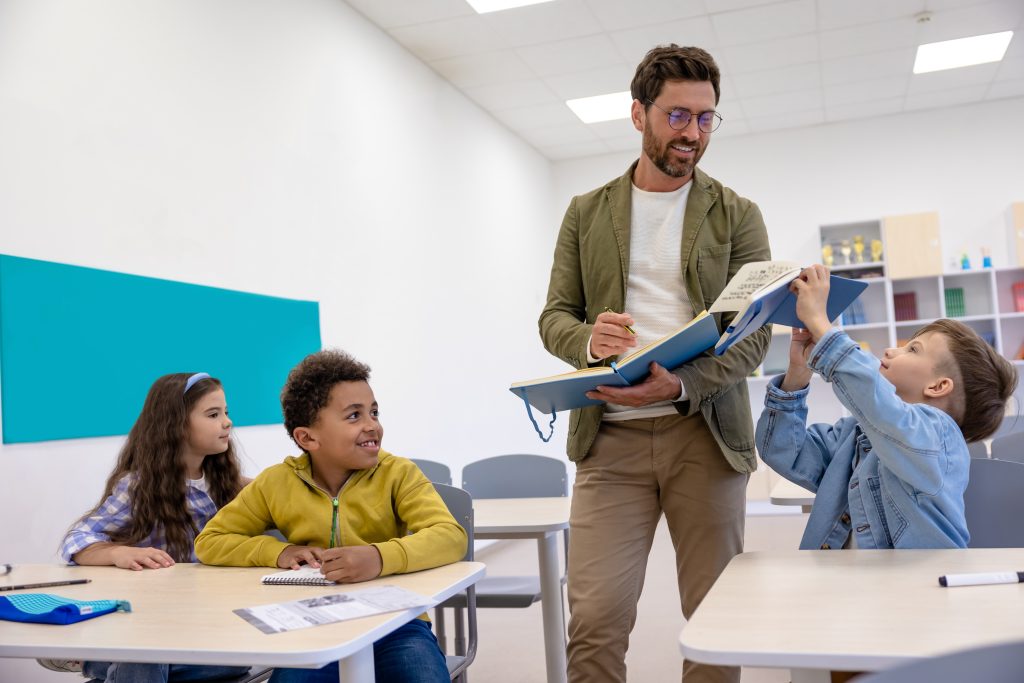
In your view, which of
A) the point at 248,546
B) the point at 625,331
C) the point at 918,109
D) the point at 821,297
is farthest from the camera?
the point at 918,109

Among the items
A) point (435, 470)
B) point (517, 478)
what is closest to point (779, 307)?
point (517, 478)

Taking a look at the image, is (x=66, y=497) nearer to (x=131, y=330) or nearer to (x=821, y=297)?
(x=131, y=330)

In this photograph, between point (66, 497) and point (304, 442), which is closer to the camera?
Answer: point (304, 442)

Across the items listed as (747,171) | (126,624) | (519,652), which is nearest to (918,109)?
(747,171)

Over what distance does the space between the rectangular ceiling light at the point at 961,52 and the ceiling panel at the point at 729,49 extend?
0.30ft

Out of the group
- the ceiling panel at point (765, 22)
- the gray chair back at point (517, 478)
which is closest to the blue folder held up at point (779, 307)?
the gray chair back at point (517, 478)

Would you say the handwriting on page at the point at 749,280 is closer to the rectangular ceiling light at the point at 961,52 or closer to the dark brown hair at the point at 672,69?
the dark brown hair at the point at 672,69

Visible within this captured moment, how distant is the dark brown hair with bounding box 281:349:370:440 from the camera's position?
1.98 meters

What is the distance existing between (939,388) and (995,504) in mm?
347

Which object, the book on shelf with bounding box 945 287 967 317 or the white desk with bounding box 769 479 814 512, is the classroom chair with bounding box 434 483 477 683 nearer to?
the white desk with bounding box 769 479 814 512

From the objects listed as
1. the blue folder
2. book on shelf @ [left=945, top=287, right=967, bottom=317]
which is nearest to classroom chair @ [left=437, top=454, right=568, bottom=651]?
the blue folder

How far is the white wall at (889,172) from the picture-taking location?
23.8 ft

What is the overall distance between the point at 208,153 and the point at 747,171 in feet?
17.9

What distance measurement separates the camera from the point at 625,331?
171 centimetres
